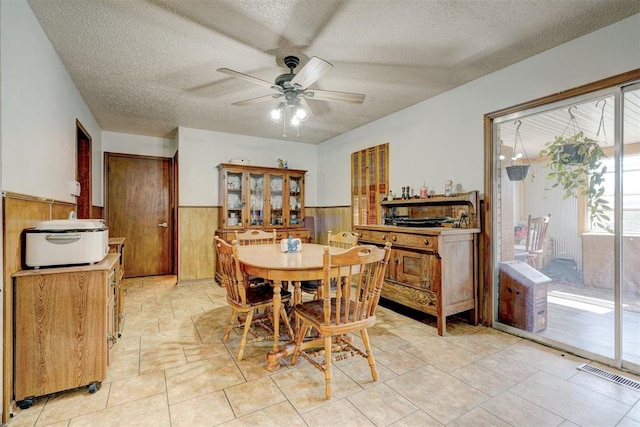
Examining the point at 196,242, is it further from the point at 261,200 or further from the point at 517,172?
the point at 517,172

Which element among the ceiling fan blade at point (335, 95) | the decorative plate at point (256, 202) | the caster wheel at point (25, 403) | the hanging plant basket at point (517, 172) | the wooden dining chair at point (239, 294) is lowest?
the caster wheel at point (25, 403)

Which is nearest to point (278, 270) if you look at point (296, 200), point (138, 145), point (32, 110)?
point (32, 110)

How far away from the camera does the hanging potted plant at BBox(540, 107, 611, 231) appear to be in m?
2.36

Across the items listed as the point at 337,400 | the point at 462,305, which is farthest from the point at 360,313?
the point at 462,305

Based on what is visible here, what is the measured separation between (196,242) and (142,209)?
1298 millimetres

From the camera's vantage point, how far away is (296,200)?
5355 millimetres

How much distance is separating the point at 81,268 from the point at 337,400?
176 cm

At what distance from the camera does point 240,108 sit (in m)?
3.89

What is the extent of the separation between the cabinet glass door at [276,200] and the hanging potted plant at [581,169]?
3605 millimetres

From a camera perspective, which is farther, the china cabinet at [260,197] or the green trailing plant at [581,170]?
the china cabinet at [260,197]

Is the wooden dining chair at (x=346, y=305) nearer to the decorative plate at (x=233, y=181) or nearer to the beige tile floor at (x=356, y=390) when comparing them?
the beige tile floor at (x=356, y=390)

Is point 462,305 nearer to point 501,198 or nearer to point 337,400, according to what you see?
point 501,198

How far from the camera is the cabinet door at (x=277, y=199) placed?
5.09 meters

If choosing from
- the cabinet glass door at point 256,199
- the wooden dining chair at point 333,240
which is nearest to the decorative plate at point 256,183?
the cabinet glass door at point 256,199
